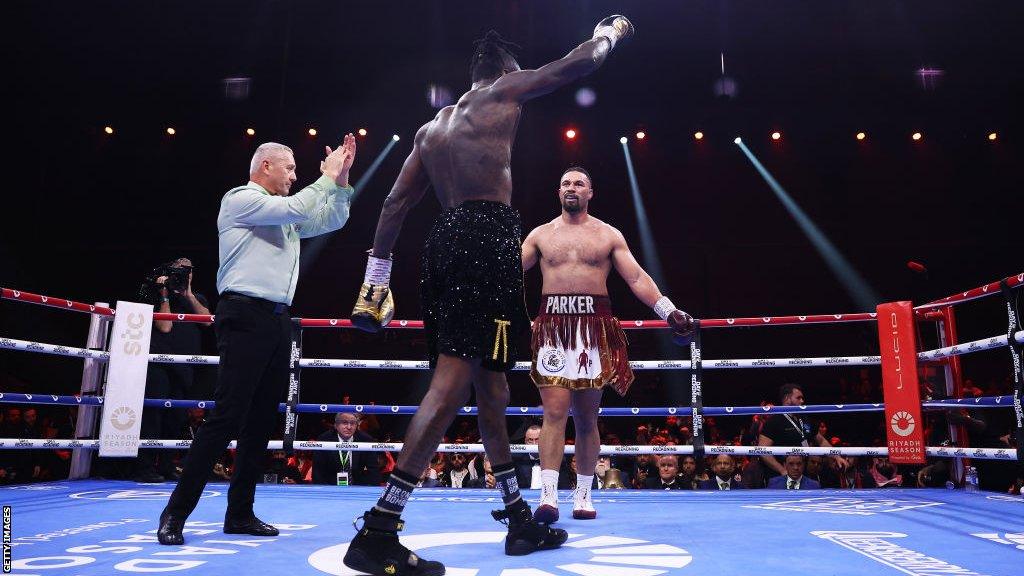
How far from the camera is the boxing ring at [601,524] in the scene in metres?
1.70

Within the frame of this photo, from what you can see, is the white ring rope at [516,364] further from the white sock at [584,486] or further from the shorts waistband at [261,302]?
the shorts waistband at [261,302]

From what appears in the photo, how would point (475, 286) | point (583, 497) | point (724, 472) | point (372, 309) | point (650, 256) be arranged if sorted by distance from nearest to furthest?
point (475, 286) < point (372, 309) < point (583, 497) < point (724, 472) < point (650, 256)

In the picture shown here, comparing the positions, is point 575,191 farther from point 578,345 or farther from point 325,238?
point 325,238

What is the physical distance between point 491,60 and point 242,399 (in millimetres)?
1314

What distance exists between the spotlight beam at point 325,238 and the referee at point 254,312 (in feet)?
25.9

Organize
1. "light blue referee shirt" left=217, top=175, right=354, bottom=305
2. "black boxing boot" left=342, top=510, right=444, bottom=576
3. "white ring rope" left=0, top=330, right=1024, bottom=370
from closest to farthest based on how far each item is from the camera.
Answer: "black boxing boot" left=342, top=510, right=444, bottom=576 < "light blue referee shirt" left=217, top=175, right=354, bottom=305 < "white ring rope" left=0, top=330, right=1024, bottom=370

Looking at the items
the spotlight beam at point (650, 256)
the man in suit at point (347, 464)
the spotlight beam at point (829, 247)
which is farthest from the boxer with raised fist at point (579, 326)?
the spotlight beam at point (829, 247)

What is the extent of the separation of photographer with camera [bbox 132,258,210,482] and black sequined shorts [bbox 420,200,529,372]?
10.2 ft

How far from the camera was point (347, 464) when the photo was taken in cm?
451

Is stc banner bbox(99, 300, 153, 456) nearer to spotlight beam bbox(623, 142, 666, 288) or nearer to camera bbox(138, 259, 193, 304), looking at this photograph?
camera bbox(138, 259, 193, 304)

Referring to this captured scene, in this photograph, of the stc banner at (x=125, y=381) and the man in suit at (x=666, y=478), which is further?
the man in suit at (x=666, y=478)

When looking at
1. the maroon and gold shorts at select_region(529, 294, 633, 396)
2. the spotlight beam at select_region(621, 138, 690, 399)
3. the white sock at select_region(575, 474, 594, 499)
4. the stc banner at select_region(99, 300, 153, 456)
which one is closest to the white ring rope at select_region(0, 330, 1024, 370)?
the stc banner at select_region(99, 300, 153, 456)

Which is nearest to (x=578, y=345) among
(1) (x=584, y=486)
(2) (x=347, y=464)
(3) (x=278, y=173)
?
(1) (x=584, y=486)

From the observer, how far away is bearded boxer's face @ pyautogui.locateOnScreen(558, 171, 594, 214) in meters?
2.91
